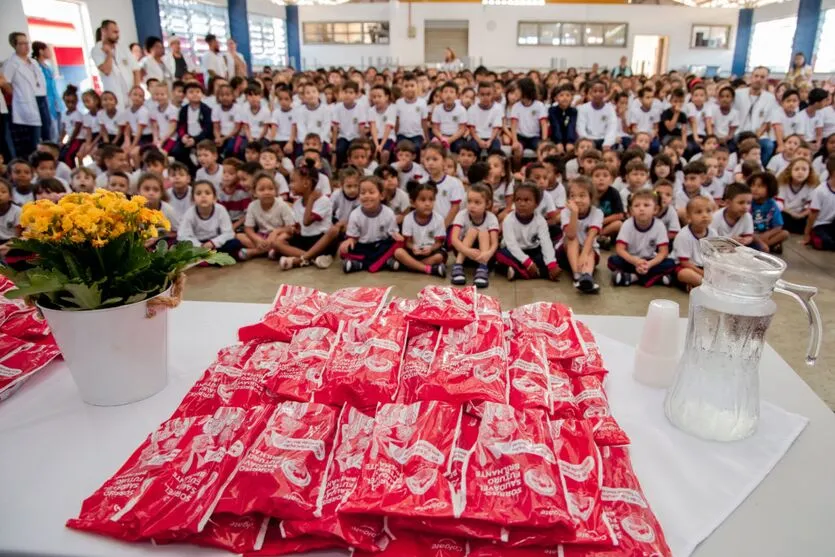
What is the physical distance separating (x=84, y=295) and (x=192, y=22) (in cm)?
1182

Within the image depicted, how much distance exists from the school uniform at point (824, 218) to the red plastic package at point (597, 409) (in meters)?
3.85

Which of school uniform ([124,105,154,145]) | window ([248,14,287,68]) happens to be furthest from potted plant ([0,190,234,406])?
window ([248,14,287,68])

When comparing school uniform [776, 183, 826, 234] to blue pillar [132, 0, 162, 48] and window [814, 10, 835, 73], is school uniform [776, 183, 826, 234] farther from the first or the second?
window [814, 10, 835, 73]

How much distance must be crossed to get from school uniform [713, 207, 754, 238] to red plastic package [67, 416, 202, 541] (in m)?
3.44

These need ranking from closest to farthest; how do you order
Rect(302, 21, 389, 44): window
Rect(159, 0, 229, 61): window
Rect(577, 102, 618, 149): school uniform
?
Rect(577, 102, 618, 149): school uniform < Rect(159, 0, 229, 61): window < Rect(302, 21, 389, 44): window

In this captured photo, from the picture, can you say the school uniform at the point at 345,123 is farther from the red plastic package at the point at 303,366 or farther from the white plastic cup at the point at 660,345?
the white plastic cup at the point at 660,345

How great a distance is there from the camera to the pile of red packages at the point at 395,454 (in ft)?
2.42

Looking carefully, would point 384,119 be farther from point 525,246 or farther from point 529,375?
point 529,375

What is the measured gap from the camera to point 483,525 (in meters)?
0.73

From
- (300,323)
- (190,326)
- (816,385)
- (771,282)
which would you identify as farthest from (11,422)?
(816,385)

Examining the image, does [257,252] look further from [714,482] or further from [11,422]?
[714,482]

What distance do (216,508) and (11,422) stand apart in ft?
1.71

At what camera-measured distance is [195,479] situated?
81 centimetres

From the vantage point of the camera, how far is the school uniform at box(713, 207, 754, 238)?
350 cm
